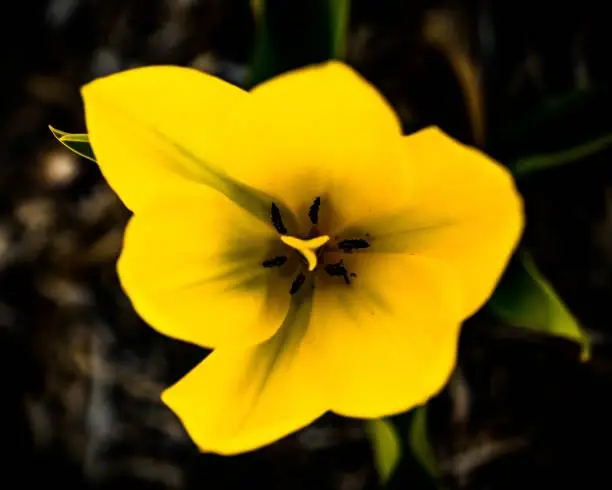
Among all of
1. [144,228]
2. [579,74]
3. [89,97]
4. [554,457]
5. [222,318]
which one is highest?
[89,97]

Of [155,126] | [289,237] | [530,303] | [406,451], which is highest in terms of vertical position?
[155,126]

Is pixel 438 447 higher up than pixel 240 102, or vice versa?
pixel 240 102

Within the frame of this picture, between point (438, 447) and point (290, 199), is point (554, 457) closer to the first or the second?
point (438, 447)

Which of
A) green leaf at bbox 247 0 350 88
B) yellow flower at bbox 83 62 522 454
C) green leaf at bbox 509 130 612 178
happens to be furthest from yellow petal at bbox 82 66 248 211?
green leaf at bbox 509 130 612 178

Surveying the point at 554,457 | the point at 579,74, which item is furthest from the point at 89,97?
the point at 554,457

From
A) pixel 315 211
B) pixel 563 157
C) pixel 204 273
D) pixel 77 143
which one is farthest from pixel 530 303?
pixel 77 143

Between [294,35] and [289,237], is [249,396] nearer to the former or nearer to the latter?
[289,237]
